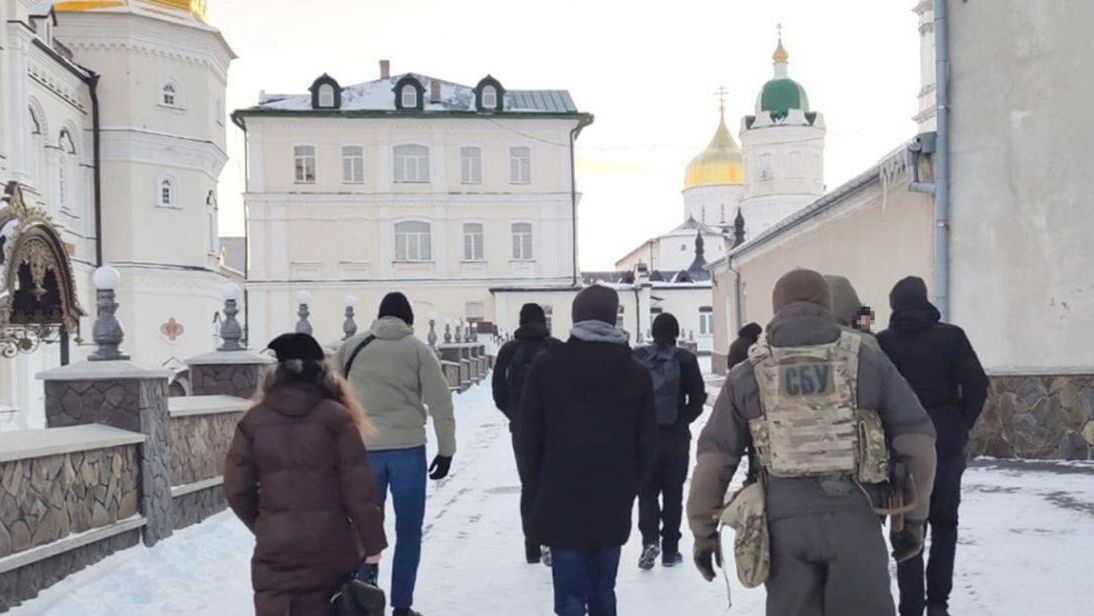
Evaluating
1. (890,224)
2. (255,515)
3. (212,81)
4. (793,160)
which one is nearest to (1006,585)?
(255,515)

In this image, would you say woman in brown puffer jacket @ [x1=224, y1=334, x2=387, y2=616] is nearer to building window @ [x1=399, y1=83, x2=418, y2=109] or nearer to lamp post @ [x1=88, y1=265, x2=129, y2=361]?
lamp post @ [x1=88, y1=265, x2=129, y2=361]

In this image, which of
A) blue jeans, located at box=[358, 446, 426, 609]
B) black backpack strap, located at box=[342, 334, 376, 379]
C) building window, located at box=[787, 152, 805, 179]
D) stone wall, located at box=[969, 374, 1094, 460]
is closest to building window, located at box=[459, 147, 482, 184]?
building window, located at box=[787, 152, 805, 179]

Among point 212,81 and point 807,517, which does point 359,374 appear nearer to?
point 807,517

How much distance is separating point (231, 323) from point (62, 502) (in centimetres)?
441

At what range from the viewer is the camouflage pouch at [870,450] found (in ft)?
13.0

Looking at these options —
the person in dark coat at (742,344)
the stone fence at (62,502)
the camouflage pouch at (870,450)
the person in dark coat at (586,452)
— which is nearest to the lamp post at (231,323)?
the stone fence at (62,502)

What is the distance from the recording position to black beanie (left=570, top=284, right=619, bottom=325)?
5250 mm

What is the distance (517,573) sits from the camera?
7.61 m

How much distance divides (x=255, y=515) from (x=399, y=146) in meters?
48.1

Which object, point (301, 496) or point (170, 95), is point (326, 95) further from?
point (301, 496)

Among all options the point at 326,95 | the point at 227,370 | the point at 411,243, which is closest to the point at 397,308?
the point at 227,370

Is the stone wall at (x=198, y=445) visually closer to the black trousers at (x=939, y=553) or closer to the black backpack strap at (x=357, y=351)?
the black backpack strap at (x=357, y=351)

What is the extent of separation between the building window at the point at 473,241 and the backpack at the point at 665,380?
4398 cm

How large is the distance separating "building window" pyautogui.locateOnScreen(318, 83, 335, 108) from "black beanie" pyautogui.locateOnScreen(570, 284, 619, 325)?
4797cm
